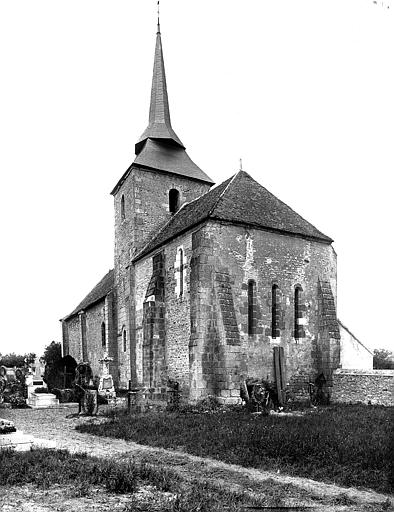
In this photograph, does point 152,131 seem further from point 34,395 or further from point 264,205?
point 34,395

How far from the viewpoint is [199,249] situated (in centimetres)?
1741

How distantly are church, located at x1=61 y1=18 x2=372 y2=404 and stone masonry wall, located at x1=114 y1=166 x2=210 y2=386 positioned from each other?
0.11 m

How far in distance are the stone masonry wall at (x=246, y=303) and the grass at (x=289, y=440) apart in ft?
8.36

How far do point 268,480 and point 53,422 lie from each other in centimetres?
1072

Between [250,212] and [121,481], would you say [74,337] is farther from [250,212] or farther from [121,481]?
[121,481]

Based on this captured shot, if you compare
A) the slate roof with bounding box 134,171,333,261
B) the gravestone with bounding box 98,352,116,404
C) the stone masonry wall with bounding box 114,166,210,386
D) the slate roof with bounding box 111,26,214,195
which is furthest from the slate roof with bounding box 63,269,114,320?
the slate roof with bounding box 134,171,333,261

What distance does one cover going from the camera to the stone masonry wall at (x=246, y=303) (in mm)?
16547

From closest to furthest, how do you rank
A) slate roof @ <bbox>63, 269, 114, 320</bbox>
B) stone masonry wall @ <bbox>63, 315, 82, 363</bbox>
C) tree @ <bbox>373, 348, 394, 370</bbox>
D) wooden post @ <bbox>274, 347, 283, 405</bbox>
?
wooden post @ <bbox>274, 347, 283, 405</bbox> < slate roof @ <bbox>63, 269, 114, 320</bbox> < stone masonry wall @ <bbox>63, 315, 82, 363</bbox> < tree @ <bbox>373, 348, 394, 370</bbox>

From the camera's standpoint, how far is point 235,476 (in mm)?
7398

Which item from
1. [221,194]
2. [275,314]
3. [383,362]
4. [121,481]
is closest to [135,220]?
[221,194]

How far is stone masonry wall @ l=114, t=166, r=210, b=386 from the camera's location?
81.7 feet

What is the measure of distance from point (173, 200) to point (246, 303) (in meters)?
10.1

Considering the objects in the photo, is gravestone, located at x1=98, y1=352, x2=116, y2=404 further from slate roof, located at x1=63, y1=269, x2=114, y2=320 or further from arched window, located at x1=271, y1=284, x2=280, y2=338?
arched window, located at x1=271, y1=284, x2=280, y2=338

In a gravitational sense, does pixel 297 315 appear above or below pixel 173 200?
below
